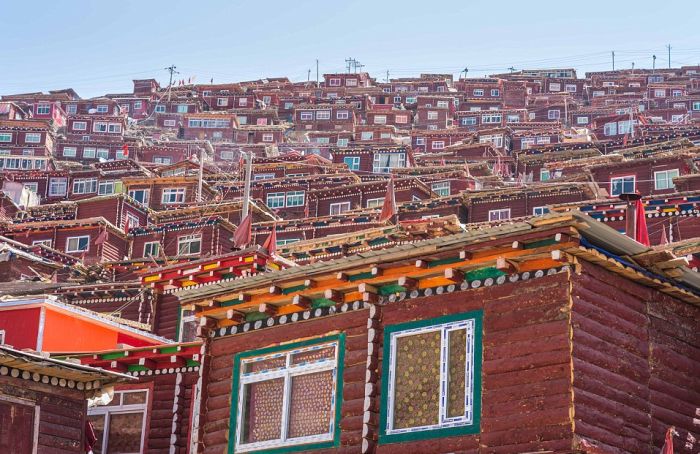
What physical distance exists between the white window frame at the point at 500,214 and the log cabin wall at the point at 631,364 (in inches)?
1780

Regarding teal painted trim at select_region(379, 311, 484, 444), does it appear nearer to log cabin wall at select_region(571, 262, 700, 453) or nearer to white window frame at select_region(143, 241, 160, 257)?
log cabin wall at select_region(571, 262, 700, 453)

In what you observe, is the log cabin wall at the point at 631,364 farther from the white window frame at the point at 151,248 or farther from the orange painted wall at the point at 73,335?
the white window frame at the point at 151,248

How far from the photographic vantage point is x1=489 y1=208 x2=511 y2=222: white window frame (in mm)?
Result: 68062

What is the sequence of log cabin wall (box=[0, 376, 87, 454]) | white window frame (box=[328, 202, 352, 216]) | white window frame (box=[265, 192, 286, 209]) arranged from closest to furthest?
log cabin wall (box=[0, 376, 87, 454]) < white window frame (box=[328, 202, 352, 216]) < white window frame (box=[265, 192, 286, 209])

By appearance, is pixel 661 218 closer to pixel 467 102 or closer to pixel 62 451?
pixel 62 451

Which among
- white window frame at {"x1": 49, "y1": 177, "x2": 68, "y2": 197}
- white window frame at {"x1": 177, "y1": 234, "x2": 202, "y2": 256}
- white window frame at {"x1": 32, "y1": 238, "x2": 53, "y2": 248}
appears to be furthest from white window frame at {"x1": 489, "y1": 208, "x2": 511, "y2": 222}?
white window frame at {"x1": 49, "y1": 177, "x2": 68, "y2": 197}

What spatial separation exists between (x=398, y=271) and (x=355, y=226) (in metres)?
44.2

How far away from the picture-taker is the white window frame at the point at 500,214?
2680 inches

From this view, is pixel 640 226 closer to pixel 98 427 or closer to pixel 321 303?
pixel 321 303

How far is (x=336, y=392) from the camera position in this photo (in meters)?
23.2

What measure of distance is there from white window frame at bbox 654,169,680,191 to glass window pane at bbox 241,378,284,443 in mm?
44654

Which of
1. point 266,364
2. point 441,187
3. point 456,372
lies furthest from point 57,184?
point 456,372

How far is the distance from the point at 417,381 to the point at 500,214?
155 feet

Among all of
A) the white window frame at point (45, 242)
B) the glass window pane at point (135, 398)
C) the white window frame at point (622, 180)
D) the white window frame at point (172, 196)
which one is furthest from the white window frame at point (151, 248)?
the glass window pane at point (135, 398)
